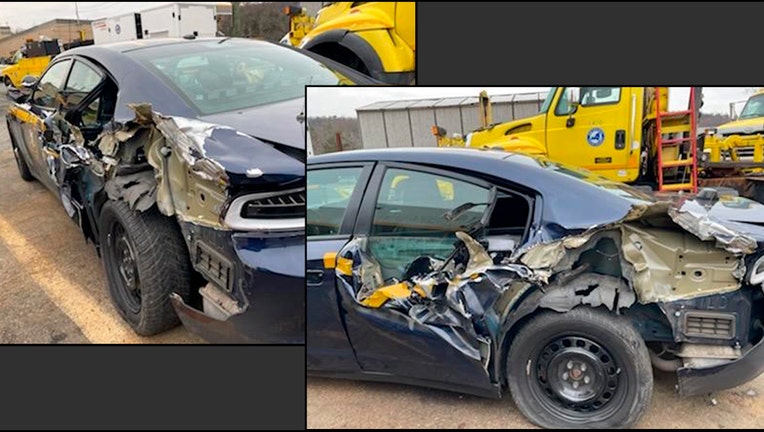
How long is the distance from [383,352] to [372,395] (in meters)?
0.22

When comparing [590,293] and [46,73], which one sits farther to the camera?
[46,73]

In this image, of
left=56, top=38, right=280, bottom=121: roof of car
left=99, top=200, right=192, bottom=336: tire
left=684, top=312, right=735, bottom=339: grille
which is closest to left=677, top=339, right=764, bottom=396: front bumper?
left=684, top=312, right=735, bottom=339: grille

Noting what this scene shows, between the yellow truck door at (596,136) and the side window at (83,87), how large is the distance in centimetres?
371

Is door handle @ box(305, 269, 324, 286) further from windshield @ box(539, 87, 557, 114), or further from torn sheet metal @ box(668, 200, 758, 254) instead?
windshield @ box(539, 87, 557, 114)

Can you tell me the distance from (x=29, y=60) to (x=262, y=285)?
336 cm

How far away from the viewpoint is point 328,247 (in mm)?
2229

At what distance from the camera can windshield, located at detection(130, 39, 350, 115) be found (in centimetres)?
260

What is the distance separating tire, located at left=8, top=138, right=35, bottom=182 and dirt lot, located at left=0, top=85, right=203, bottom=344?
37 cm

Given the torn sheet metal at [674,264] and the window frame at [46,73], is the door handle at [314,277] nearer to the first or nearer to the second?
the torn sheet metal at [674,264]

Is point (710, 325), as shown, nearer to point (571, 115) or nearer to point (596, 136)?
point (571, 115)

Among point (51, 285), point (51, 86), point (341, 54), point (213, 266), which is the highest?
point (341, 54)

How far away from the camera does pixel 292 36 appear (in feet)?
19.4

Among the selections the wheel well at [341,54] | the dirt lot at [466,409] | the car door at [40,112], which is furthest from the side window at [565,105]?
the car door at [40,112]

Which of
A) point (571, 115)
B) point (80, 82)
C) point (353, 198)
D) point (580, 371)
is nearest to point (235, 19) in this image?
point (80, 82)
